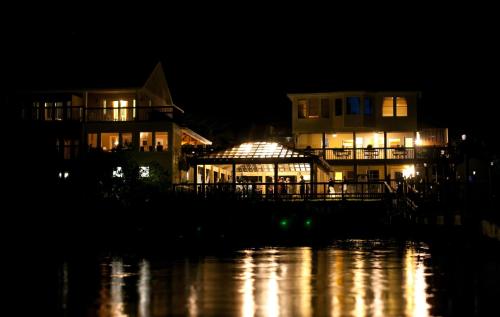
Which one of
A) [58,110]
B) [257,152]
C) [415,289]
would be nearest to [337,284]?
[415,289]

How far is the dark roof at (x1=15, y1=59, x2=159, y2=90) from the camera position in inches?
2291

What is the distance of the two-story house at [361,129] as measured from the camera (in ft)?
202

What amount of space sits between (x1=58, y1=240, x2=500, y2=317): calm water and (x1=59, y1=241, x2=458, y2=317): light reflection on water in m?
0.02

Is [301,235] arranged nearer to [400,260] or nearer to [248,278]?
[400,260]

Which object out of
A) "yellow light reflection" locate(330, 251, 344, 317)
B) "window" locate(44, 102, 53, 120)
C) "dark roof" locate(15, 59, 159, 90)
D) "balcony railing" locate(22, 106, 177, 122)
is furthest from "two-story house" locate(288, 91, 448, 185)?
"yellow light reflection" locate(330, 251, 344, 317)

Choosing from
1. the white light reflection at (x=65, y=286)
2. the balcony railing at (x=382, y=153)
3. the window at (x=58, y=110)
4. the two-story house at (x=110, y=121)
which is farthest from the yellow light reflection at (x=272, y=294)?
the balcony railing at (x=382, y=153)

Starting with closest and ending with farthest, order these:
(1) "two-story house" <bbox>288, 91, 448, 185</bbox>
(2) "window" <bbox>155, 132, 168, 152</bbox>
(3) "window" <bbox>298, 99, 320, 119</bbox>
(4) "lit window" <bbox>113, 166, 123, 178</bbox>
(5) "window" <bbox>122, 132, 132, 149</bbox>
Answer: (4) "lit window" <bbox>113, 166, 123, 178</bbox>, (2) "window" <bbox>155, 132, 168, 152</bbox>, (5) "window" <bbox>122, 132, 132, 149</bbox>, (1) "two-story house" <bbox>288, 91, 448, 185</bbox>, (3) "window" <bbox>298, 99, 320, 119</bbox>

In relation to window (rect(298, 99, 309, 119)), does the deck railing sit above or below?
below

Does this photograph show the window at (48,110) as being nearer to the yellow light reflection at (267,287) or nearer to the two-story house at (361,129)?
the two-story house at (361,129)

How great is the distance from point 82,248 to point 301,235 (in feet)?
45.5

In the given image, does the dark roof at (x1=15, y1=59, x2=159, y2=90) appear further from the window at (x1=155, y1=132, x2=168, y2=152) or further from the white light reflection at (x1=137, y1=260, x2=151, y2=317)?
the white light reflection at (x1=137, y1=260, x2=151, y2=317)

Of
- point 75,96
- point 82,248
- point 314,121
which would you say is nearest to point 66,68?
point 75,96

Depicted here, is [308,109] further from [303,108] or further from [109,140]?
[109,140]

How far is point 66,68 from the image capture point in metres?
61.6
